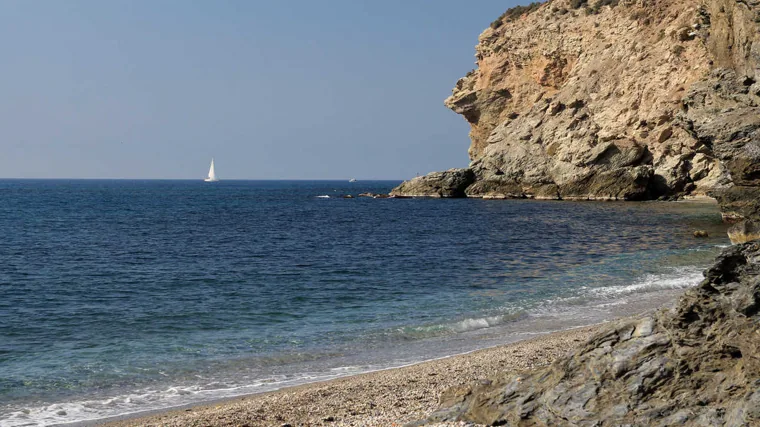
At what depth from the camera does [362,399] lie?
36.2ft

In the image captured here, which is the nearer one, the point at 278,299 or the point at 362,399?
the point at 362,399

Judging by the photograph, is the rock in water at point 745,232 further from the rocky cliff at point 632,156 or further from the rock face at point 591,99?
the rock face at point 591,99

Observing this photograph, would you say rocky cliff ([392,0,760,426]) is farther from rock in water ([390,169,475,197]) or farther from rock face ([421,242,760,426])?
rock in water ([390,169,475,197])

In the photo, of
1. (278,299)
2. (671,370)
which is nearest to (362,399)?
(671,370)

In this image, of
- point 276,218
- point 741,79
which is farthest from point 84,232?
point 741,79

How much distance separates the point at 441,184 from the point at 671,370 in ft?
280

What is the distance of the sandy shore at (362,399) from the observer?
10.0 m

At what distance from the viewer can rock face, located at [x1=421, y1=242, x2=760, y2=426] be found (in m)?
6.88

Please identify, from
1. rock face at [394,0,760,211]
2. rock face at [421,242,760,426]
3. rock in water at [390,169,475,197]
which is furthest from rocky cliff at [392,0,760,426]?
rock in water at [390,169,475,197]

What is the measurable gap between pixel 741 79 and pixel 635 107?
3959 centimetres

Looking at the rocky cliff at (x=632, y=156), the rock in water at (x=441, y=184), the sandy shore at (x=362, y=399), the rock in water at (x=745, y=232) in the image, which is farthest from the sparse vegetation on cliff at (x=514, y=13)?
the sandy shore at (x=362, y=399)

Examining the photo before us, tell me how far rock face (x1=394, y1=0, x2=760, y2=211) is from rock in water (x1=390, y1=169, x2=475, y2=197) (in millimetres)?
1148

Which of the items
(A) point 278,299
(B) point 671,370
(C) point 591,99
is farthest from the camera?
(C) point 591,99

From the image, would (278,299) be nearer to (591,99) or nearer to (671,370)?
(671,370)
